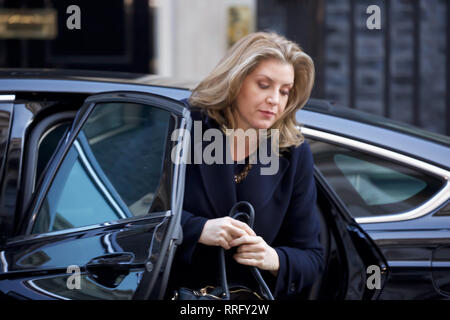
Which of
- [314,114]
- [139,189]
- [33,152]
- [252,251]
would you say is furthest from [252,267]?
[33,152]

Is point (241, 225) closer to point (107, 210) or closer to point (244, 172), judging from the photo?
point (244, 172)

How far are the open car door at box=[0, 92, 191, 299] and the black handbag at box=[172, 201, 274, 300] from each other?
0.17 m

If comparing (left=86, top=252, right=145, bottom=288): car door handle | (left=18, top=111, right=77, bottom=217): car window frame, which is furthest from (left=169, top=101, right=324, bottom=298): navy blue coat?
(left=18, top=111, right=77, bottom=217): car window frame

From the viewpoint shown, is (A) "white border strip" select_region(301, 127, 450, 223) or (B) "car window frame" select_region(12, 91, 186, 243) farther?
(A) "white border strip" select_region(301, 127, 450, 223)

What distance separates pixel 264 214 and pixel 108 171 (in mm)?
508

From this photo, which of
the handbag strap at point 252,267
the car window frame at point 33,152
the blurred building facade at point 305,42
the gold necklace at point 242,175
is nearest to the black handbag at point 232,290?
the handbag strap at point 252,267

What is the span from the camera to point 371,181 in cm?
225

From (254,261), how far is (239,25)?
4.18 m

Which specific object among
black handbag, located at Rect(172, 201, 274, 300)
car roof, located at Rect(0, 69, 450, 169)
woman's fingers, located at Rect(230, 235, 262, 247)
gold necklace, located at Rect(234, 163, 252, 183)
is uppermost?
car roof, located at Rect(0, 69, 450, 169)

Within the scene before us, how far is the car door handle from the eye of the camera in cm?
163

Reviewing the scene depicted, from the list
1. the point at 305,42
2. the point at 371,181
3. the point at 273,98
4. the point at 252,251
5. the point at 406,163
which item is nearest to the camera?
the point at 252,251

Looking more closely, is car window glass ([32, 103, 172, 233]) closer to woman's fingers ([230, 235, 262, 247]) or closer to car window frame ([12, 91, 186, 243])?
car window frame ([12, 91, 186, 243])

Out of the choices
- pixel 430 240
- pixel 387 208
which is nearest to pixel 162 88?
pixel 387 208

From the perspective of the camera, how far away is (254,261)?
1.77m
